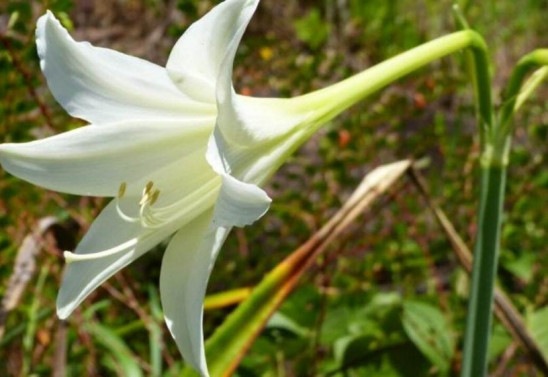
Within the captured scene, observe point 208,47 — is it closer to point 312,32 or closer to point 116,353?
point 116,353

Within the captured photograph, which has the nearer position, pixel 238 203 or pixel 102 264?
pixel 238 203

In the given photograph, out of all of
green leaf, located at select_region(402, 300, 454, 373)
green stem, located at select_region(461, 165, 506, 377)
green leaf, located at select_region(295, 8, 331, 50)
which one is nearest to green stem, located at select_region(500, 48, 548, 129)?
green stem, located at select_region(461, 165, 506, 377)

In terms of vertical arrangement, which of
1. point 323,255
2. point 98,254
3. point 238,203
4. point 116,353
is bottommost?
point 323,255

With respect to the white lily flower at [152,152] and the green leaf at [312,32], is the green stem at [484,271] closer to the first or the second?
the white lily flower at [152,152]

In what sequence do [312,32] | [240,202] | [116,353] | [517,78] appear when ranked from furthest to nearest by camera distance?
[312,32] → [116,353] → [517,78] → [240,202]

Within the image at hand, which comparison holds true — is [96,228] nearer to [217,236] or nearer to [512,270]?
[217,236]

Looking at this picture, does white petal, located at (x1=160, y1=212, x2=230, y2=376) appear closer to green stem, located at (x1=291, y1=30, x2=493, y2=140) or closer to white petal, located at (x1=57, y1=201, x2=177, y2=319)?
white petal, located at (x1=57, y1=201, x2=177, y2=319)

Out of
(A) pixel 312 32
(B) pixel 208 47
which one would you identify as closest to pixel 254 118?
(B) pixel 208 47
